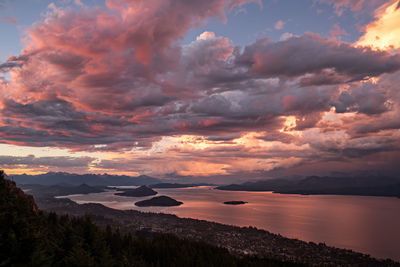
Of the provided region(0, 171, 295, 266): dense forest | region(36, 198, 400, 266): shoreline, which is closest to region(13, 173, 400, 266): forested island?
region(36, 198, 400, 266): shoreline

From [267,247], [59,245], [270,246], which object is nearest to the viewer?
[59,245]

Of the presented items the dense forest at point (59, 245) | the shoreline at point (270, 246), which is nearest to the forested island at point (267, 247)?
the shoreline at point (270, 246)

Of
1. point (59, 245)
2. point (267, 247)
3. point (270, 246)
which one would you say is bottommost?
point (270, 246)

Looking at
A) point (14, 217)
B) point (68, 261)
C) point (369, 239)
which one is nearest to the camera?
point (68, 261)

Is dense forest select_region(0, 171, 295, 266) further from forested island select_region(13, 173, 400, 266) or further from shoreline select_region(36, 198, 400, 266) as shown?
shoreline select_region(36, 198, 400, 266)

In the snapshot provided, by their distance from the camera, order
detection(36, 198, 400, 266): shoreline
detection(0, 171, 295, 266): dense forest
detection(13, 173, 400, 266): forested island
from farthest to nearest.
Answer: detection(36, 198, 400, 266): shoreline, detection(13, 173, 400, 266): forested island, detection(0, 171, 295, 266): dense forest

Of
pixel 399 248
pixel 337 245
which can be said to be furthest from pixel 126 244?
pixel 399 248

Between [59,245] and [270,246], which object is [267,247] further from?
[59,245]

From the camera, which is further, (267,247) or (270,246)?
(270,246)

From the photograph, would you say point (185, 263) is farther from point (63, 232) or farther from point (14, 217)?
point (14, 217)

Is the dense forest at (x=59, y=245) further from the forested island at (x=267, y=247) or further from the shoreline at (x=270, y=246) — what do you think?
the shoreline at (x=270, y=246)

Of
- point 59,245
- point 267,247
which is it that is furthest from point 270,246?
point 59,245
